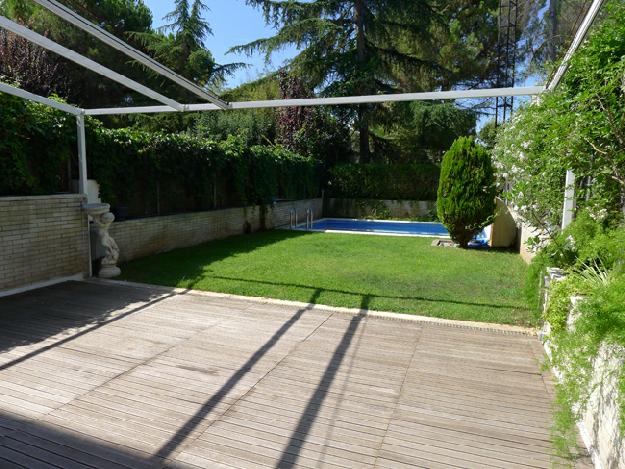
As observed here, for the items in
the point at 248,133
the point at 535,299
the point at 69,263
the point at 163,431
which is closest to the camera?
the point at 163,431

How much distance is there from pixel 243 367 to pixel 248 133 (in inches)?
664

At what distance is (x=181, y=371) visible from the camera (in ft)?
11.7

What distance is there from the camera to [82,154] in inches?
265

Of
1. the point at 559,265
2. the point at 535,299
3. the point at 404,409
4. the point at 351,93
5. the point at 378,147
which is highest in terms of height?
the point at 351,93

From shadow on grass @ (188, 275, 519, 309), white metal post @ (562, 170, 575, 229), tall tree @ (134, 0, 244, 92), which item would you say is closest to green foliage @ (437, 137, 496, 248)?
shadow on grass @ (188, 275, 519, 309)

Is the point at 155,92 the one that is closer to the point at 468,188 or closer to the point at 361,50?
the point at 468,188

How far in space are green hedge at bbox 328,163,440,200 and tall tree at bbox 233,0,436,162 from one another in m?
2.10

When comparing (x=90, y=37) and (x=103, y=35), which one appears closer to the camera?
(x=103, y=35)

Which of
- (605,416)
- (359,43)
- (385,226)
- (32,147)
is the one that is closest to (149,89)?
(32,147)

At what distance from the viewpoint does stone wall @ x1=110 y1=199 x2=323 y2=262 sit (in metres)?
8.14

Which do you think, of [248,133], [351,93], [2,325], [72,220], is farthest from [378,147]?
[2,325]

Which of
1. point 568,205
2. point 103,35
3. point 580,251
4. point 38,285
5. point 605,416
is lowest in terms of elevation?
point 38,285

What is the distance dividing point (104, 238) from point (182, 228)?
2.75m

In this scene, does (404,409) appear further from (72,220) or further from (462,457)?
(72,220)
